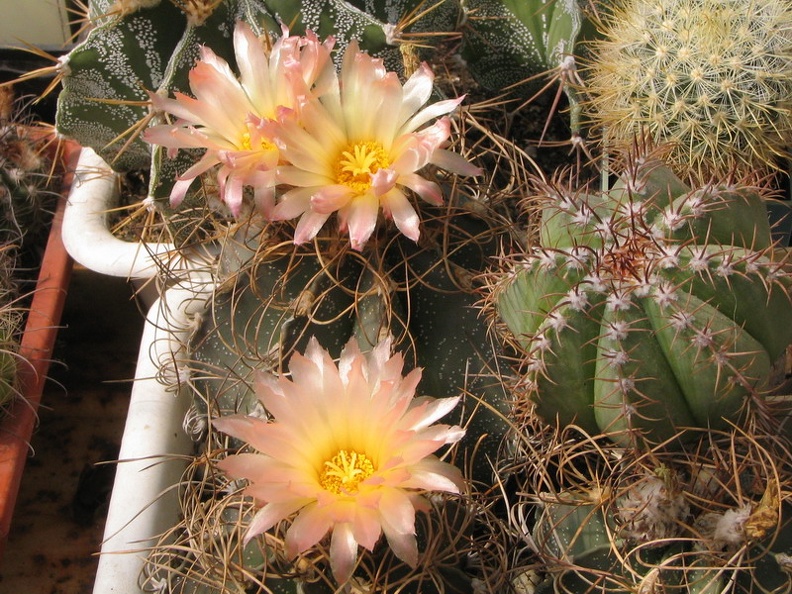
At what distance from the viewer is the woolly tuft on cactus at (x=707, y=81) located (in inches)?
33.1

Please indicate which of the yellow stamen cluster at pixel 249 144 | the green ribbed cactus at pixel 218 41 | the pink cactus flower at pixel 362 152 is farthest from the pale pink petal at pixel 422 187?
the green ribbed cactus at pixel 218 41

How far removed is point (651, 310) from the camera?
2.07 feet

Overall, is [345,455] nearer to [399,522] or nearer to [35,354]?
[399,522]

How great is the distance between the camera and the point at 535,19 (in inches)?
39.4

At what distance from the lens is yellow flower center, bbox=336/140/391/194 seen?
2.37 feet

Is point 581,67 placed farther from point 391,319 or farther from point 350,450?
point 350,450

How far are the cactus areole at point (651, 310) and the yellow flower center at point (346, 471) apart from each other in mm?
141

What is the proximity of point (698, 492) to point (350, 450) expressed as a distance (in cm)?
28

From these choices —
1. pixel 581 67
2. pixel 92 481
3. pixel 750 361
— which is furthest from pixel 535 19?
pixel 92 481

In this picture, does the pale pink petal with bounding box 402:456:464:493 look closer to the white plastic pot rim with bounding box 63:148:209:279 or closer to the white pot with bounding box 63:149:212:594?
the white pot with bounding box 63:149:212:594

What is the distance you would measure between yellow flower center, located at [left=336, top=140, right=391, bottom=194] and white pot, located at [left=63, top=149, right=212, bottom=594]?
206 millimetres

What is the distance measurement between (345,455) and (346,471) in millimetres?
19

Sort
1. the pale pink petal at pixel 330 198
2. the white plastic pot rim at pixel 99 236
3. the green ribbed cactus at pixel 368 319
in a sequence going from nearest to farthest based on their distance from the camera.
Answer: the pale pink petal at pixel 330 198 < the green ribbed cactus at pixel 368 319 < the white plastic pot rim at pixel 99 236

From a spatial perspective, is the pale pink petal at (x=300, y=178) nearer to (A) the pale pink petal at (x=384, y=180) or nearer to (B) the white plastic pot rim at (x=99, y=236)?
(A) the pale pink petal at (x=384, y=180)
